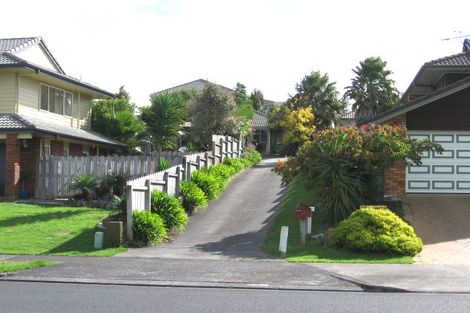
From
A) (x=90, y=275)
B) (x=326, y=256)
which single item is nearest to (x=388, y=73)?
(x=326, y=256)

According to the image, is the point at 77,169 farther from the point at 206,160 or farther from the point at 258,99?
the point at 258,99

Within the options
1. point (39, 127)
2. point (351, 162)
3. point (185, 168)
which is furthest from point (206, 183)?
point (39, 127)

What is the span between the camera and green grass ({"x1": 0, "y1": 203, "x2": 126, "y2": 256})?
48.4 feet

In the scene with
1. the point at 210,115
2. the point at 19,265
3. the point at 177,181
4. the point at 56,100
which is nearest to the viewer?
the point at 19,265

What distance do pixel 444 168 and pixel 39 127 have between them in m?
14.9

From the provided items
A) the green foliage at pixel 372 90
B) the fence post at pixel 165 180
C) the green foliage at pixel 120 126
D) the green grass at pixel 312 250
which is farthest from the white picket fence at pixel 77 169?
the green foliage at pixel 372 90

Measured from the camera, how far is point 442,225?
16.5 metres

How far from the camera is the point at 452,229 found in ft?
52.8

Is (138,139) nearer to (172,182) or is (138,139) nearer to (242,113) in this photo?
(242,113)

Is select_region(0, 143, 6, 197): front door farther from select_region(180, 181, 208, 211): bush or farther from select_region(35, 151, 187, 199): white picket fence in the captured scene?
select_region(180, 181, 208, 211): bush

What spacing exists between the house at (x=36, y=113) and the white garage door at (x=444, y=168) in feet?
44.7

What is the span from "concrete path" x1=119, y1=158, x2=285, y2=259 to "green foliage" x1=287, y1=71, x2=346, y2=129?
1962 centimetres

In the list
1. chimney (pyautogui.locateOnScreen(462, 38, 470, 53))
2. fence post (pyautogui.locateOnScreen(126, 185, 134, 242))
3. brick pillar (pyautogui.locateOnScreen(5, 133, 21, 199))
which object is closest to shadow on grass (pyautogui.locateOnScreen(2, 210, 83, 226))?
fence post (pyautogui.locateOnScreen(126, 185, 134, 242))

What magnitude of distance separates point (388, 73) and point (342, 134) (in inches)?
1379
